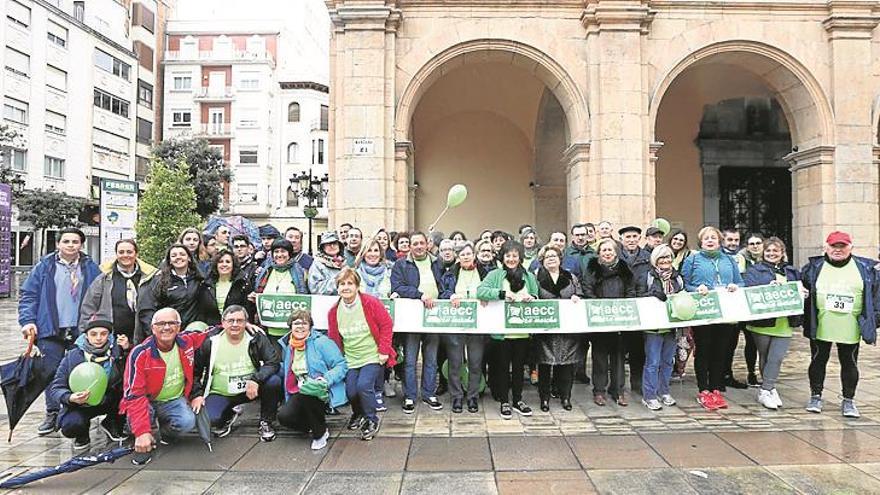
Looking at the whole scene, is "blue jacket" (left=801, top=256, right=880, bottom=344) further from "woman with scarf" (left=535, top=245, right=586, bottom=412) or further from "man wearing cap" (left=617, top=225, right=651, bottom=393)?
"woman with scarf" (left=535, top=245, right=586, bottom=412)

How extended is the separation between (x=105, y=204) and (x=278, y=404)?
9411 millimetres

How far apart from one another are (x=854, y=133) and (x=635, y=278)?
783cm

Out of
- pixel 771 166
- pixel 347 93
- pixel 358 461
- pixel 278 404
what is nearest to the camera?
pixel 358 461

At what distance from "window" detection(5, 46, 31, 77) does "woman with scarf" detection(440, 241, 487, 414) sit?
114ft

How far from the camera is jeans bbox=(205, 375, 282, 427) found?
4867 millimetres

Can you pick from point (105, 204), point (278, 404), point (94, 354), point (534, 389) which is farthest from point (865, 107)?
point (105, 204)

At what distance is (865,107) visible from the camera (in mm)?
10766

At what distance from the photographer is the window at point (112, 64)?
38.0 meters

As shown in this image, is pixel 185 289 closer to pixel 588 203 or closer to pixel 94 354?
pixel 94 354

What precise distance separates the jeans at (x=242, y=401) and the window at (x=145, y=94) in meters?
45.0

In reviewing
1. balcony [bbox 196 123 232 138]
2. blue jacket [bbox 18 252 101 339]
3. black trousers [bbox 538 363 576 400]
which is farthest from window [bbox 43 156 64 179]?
black trousers [bbox 538 363 576 400]

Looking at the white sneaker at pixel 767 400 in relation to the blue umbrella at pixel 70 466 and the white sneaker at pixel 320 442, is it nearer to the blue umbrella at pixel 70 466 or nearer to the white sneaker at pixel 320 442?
the white sneaker at pixel 320 442

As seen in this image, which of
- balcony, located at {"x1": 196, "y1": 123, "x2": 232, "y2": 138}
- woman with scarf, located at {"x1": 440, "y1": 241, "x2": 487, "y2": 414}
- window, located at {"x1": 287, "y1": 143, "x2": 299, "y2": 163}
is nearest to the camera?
woman with scarf, located at {"x1": 440, "y1": 241, "x2": 487, "y2": 414}

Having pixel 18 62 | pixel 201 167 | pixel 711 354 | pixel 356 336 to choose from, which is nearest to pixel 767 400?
pixel 711 354
